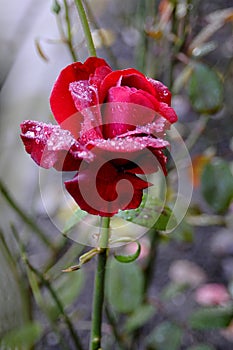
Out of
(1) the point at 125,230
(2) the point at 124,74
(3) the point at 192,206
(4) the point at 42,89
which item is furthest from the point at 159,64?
(2) the point at 124,74

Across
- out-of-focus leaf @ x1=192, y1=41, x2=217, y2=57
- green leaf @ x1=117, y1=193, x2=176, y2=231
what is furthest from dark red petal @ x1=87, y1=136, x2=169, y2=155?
out-of-focus leaf @ x1=192, y1=41, x2=217, y2=57

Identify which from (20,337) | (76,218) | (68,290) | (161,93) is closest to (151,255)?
(68,290)

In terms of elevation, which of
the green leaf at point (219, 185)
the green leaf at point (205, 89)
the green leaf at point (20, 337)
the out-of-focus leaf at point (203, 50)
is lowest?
the green leaf at point (20, 337)

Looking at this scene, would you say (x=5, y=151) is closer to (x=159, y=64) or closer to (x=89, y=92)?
(x=159, y=64)

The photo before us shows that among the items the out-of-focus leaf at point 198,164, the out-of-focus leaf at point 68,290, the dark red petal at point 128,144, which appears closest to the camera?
the dark red petal at point 128,144

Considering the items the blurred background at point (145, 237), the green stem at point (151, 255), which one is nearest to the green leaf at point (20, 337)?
the blurred background at point (145, 237)

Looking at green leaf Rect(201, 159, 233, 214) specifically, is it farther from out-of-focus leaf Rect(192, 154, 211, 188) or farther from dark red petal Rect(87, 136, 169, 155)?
dark red petal Rect(87, 136, 169, 155)

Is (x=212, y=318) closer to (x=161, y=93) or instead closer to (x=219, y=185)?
(x=219, y=185)

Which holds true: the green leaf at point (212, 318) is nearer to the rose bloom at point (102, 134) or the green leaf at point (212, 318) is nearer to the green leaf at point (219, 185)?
the green leaf at point (219, 185)
